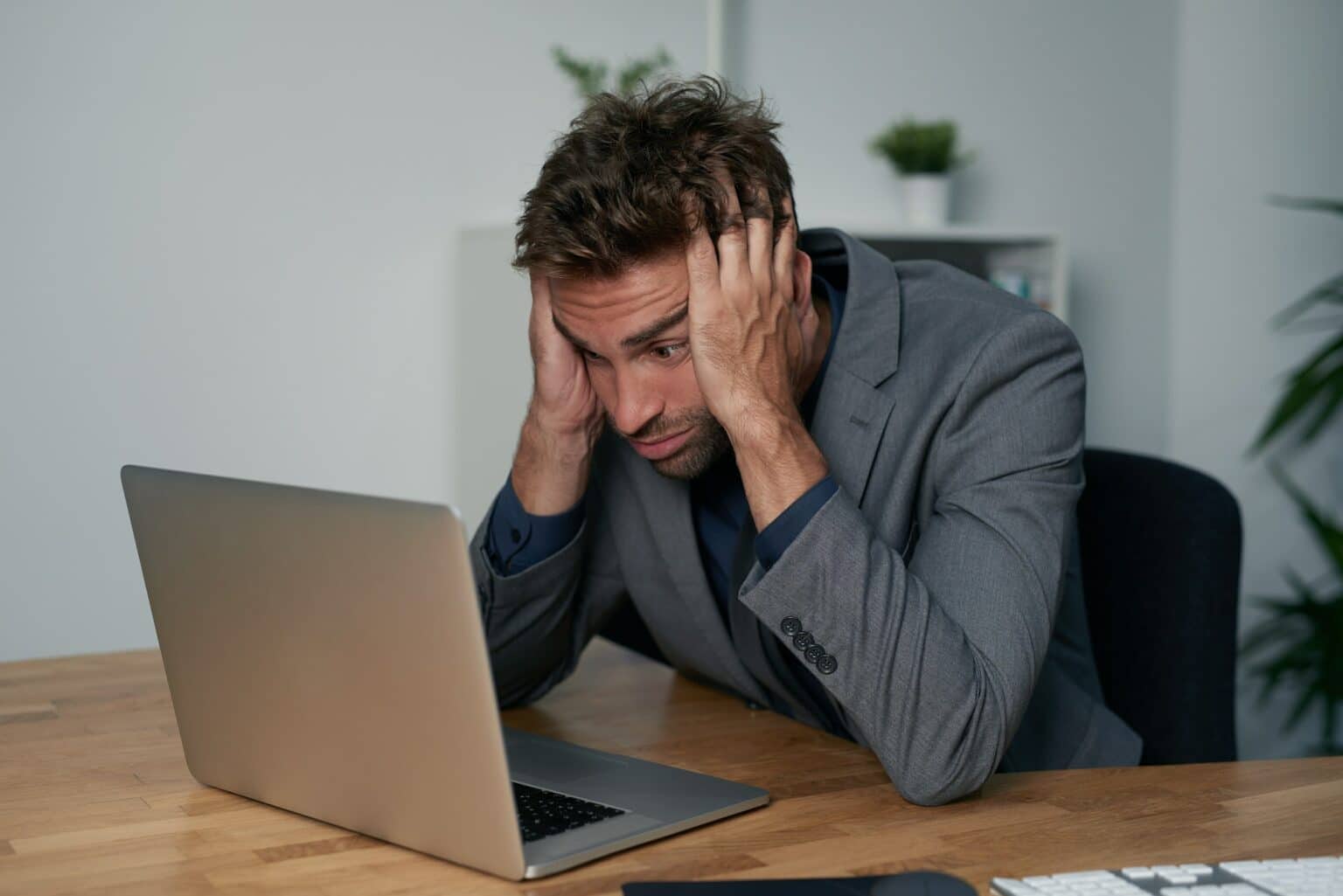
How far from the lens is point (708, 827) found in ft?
3.41

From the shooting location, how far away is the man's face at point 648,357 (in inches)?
54.6

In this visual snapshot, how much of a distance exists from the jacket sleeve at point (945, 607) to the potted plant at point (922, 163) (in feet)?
6.45

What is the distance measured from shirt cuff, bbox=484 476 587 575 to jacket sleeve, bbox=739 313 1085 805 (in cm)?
40

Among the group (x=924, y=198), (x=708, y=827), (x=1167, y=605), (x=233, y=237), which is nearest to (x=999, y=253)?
(x=924, y=198)

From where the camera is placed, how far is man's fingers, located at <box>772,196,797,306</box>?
1.42m

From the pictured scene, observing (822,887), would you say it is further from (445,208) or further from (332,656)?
(445,208)

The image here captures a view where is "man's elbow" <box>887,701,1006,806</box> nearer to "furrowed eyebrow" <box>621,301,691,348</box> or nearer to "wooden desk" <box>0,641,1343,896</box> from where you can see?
"wooden desk" <box>0,641,1343,896</box>

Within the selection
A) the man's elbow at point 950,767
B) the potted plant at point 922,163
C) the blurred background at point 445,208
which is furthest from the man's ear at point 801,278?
the potted plant at point 922,163

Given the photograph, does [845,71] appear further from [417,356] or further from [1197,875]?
[1197,875]

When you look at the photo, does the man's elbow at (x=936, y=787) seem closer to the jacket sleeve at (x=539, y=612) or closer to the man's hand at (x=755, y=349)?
the man's hand at (x=755, y=349)

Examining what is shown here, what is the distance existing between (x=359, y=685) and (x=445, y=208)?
210 cm

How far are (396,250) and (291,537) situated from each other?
2003 mm

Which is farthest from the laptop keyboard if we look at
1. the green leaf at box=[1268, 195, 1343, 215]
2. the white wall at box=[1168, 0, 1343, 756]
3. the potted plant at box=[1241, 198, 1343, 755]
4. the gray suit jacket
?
the white wall at box=[1168, 0, 1343, 756]

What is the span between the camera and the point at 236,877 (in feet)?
3.09
